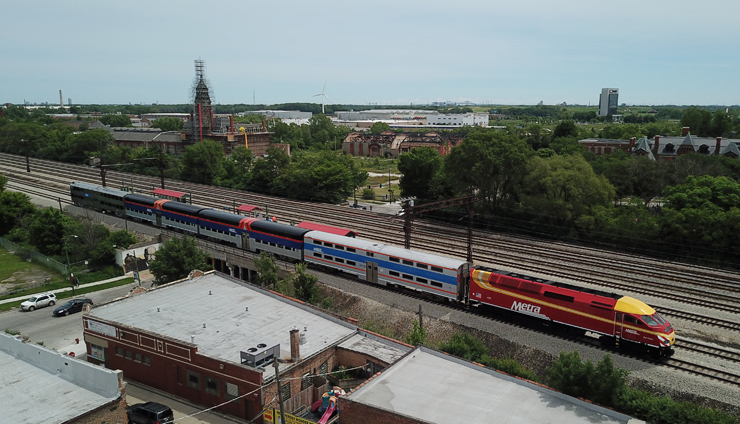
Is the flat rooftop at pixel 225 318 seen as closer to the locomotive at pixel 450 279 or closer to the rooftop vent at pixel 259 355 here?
the rooftop vent at pixel 259 355

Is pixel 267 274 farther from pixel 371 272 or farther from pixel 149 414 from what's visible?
pixel 149 414

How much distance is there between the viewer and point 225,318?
28.0 m

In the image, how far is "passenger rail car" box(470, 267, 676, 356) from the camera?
25.6 m

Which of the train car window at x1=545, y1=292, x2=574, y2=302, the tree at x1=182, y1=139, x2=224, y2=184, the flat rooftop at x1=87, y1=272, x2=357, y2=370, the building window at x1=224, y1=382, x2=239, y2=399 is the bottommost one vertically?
the building window at x1=224, y1=382, x2=239, y2=399

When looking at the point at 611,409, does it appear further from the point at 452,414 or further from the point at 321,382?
the point at 321,382

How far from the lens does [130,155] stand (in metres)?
104

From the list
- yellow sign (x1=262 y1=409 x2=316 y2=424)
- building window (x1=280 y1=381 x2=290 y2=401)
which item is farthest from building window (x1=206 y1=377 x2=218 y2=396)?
building window (x1=280 y1=381 x2=290 y2=401)

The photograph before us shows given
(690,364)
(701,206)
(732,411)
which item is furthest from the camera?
(701,206)

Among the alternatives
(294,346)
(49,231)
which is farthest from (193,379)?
(49,231)

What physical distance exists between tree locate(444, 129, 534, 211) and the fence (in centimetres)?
3951

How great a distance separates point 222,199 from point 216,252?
1062 inches

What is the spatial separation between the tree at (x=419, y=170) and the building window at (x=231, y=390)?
148ft

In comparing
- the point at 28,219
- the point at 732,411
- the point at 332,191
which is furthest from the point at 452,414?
the point at 28,219

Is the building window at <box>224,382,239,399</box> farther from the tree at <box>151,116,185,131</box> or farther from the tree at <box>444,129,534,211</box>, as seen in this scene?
the tree at <box>151,116,185,131</box>
